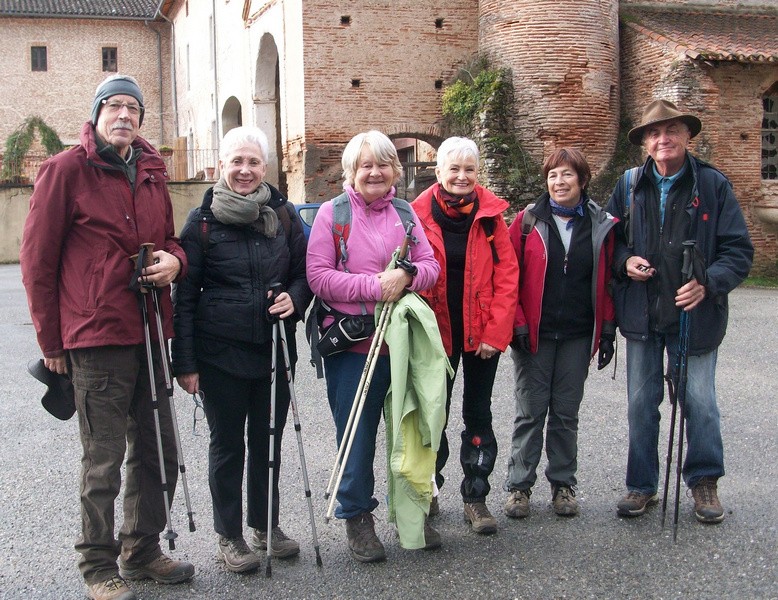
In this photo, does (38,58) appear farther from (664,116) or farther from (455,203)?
(664,116)

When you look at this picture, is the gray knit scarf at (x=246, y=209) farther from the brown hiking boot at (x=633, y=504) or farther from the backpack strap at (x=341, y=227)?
the brown hiking boot at (x=633, y=504)

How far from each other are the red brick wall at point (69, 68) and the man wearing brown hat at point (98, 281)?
119 ft

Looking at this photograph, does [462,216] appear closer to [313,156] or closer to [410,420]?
[410,420]

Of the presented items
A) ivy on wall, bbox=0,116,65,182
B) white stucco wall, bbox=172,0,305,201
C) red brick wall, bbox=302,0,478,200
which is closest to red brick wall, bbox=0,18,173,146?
white stucco wall, bbox=172,0,305,201

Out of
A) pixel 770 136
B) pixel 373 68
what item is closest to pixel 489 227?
pixel 373 68

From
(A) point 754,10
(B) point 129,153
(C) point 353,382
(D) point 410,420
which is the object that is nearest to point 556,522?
(D) point 410,420

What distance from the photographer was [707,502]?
4.33 metres

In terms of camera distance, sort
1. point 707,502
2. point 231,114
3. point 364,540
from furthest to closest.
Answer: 1. point 231,114
2. point 707,502
3. point 364,540

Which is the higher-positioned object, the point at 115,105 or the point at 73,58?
the point at 73,58

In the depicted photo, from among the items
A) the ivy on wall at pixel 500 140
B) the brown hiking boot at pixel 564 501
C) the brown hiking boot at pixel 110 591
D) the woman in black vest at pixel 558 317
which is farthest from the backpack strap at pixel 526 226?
the ivy on wall at pixel 500 140

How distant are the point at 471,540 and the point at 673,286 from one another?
1.61m

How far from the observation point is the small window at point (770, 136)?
17562 mm

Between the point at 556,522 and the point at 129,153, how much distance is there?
2688mm

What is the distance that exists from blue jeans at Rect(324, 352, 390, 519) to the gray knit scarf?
67 centimetres
